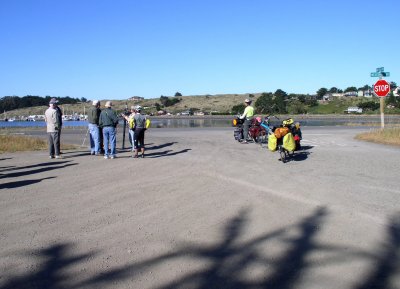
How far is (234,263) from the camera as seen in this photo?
4746 mm

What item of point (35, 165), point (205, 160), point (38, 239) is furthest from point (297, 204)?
point (35, 165)

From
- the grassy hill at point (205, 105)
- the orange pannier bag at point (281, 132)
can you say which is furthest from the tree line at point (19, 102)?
the orange pannier bag at point (281, 132)

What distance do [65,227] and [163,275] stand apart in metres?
2.26

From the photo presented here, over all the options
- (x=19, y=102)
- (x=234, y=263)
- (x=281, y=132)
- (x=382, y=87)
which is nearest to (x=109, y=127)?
(x=281, y=132)

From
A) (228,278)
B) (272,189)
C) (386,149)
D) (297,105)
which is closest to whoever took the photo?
(228,278)

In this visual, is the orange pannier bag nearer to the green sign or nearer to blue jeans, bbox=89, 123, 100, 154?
blue jeans, bbox=89, 123, 100, 154

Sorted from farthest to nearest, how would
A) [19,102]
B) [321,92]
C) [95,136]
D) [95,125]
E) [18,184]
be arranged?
[321,92] < [19,102] < [95,125] < [95,136] < [18,184]

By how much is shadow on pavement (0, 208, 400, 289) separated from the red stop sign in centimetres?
1729

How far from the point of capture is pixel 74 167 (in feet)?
40.2

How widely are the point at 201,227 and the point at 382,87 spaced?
60.1ft

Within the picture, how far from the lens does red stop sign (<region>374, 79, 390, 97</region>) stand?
21.4 meters

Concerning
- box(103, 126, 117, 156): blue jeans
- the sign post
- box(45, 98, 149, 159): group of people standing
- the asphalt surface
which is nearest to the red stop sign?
the sign post

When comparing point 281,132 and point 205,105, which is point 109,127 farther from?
point 205,105

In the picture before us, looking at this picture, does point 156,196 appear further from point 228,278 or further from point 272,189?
point 228,278
